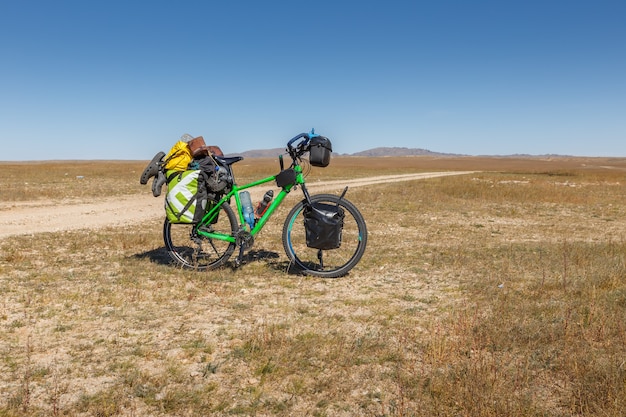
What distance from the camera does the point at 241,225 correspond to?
24.2ft

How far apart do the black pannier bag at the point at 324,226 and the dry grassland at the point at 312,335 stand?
76cm

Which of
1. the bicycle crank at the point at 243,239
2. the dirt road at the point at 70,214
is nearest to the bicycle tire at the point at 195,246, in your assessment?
the bicycle crank at the point at 243,239

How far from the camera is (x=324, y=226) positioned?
23.0 feet

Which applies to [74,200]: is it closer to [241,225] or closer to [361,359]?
[241,225]

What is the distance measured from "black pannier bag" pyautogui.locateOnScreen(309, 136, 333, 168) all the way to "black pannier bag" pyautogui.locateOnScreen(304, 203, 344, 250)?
2.63 feet

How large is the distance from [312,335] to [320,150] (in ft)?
10.9

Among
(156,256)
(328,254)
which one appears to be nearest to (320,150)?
(328,254)

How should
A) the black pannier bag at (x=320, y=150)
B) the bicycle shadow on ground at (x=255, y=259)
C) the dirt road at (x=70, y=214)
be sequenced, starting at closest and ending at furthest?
the black pannier bag at (x=320, y=150) < the bicycle shadow on ground at (x=255, y=259) < the dirt road at (x=70, y=214)

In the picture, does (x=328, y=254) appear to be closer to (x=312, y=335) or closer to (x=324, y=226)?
(x=324, y=226)

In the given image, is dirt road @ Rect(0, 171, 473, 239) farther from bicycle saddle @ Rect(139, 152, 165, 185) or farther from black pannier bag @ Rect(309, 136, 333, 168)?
black pannier bag @ Rect(309, 136, 333, 168)

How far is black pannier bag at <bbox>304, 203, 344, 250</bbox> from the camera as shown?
23.0 ft

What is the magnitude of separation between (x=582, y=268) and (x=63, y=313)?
8974mm

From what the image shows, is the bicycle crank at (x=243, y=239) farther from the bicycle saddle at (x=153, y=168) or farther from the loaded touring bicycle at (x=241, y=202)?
the bicycle saddle at (x=153, y=168)

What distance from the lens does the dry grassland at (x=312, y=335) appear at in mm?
3553
